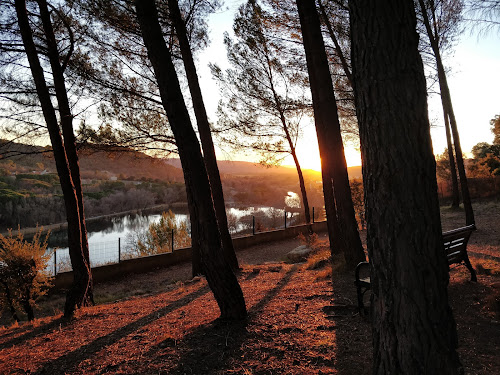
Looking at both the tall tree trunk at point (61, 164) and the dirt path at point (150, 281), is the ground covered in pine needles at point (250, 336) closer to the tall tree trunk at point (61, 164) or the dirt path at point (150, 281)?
the tall tree trunk at point (61, 164)

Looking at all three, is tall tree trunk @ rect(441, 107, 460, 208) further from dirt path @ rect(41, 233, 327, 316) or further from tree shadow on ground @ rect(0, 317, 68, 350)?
tree shadow on ground @ rect(0, 317, 68, 350)

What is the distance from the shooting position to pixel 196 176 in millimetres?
3531

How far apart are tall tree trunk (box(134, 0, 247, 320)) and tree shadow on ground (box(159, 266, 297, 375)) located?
204 millimetres

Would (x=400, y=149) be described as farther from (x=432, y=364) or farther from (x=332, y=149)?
(x=332, y=149)

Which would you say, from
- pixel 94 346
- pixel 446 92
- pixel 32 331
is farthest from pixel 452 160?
pixel 32 331

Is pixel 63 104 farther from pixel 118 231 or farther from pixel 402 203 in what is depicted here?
pixel 118 231

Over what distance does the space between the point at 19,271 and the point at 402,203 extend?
782 centimetres

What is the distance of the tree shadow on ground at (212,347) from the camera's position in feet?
8.33

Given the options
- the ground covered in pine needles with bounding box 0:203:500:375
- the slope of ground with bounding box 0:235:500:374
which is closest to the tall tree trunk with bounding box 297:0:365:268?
the ground covered in pine needles with bounding box 0:203:500:375

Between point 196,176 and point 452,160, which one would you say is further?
point 452,160

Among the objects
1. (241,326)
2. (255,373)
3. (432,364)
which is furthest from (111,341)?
(432,364)

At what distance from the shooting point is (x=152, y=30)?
360 centimetres

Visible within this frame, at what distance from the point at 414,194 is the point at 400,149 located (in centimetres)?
25

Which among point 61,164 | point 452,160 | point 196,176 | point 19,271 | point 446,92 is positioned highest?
point 446,92
